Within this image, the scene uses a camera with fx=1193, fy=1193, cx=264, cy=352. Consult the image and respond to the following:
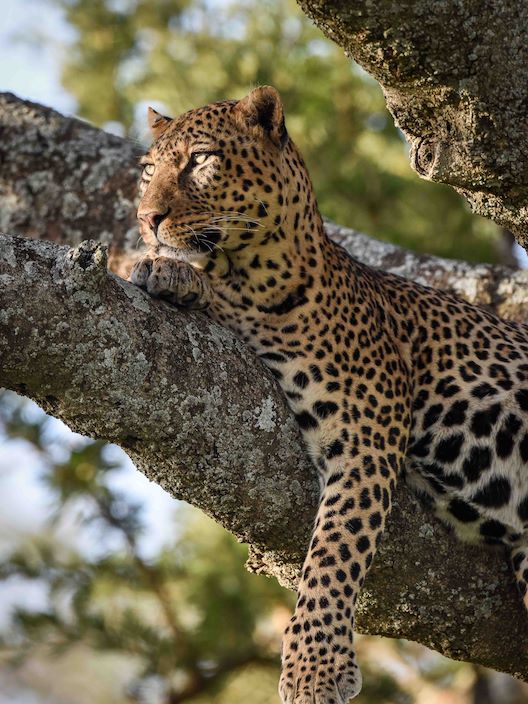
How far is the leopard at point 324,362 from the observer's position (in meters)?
5.49

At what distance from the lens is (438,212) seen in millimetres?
11383

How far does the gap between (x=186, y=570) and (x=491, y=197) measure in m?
6.21

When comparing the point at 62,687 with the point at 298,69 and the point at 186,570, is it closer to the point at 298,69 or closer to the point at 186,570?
the point at 186,570

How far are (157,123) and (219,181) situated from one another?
891 millimetres

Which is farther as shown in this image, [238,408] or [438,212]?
[438,212]

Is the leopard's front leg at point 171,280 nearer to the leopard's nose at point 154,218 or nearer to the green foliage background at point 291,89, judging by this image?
the leopard's nose at point 154,218

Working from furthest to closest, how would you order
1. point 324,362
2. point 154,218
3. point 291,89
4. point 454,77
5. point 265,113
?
1. point 291,89
2. point 265,113
3. point 324,362
4. point 154,218
5. point 454,77

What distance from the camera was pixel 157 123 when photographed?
658cm

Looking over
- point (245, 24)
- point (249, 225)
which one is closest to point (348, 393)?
point (249, 225)

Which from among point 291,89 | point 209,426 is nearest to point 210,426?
point 209,426

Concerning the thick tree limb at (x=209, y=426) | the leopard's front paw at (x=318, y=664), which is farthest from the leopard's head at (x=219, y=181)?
the leopard's front paw at (x=318, y=664)

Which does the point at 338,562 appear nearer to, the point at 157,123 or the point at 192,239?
the point at 192,239

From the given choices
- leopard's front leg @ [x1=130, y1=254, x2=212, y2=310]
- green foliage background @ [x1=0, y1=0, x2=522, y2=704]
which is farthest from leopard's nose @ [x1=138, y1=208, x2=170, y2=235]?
green foliage background @ [x1=0, y1=0, x2=522, y2=704]

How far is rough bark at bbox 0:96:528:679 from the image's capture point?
15.3 feet
